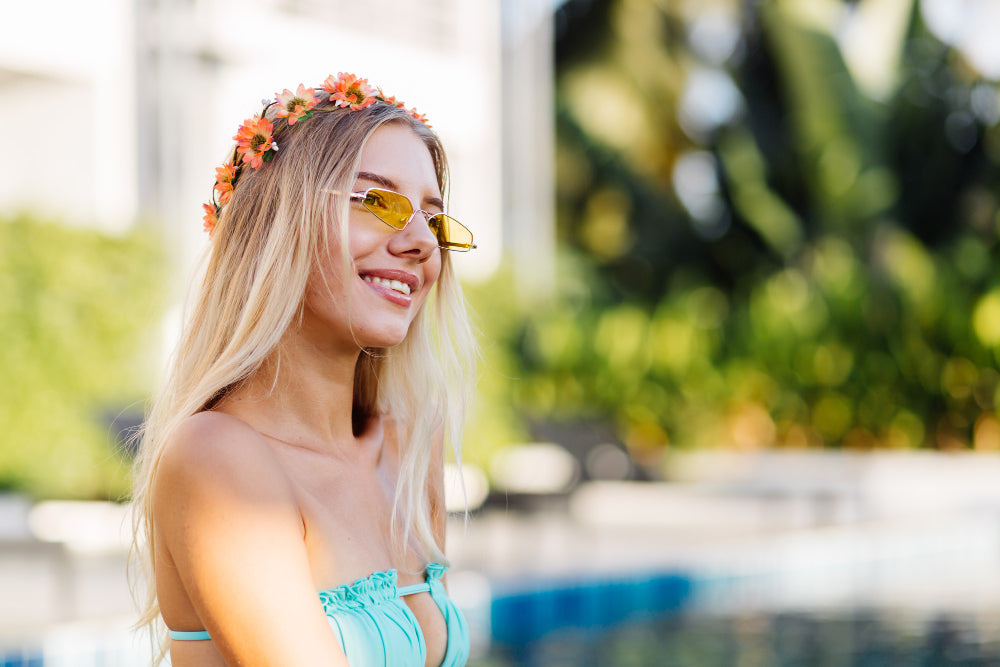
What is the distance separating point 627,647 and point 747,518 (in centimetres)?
600

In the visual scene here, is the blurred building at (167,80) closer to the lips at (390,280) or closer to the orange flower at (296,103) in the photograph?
the orange flower at (296,103)

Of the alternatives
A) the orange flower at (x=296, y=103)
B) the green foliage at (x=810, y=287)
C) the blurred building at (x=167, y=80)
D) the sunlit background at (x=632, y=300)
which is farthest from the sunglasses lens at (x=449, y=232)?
the green foliage at (x=810, y=287)

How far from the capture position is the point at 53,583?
24.4ft

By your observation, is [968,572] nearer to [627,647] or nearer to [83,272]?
[627,647]

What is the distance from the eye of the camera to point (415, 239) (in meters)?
1.72

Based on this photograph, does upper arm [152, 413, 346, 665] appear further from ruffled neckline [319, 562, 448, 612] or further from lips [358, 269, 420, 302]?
lips [358, 269, 420, 302]

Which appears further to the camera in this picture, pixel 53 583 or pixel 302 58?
pixel 302 58

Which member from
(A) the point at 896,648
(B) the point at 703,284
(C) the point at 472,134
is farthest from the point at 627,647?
(B) the point at 703,284

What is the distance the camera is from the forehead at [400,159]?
5.61 ft

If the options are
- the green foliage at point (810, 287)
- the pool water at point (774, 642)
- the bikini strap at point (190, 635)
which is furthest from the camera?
the green foliage at point (810, 287)

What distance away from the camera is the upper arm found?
4.63 feet

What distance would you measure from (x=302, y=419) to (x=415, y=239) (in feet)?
1.02

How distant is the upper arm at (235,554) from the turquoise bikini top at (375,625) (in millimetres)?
103

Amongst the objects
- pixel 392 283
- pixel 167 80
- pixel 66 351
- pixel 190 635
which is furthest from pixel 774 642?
pixel 167 80
